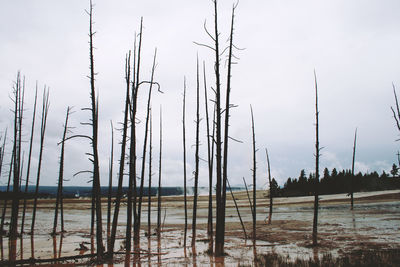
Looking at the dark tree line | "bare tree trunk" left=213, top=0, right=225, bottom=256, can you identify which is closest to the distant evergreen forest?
the dark tree line

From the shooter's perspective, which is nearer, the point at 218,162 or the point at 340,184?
the point at 218,162

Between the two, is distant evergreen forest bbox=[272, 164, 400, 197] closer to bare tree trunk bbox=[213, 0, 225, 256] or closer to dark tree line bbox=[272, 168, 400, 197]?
dark tree line bbox=[272, 168, 400, 197]

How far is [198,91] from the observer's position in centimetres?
1923

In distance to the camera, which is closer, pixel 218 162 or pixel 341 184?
pixel 218 162

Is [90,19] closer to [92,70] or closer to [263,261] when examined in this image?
[92,70]

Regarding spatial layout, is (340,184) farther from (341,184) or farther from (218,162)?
(218,162)

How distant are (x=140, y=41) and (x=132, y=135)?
4.90m

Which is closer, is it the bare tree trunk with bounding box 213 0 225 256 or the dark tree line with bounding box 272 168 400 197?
the bare tree trunk with bounding box 213 0 225 256

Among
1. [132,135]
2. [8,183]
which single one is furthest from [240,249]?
[8,183]

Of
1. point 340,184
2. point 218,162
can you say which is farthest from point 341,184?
point 218,162

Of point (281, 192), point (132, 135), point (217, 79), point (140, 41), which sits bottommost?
point (281, 192)

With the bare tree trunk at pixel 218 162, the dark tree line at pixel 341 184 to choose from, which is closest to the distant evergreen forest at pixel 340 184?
the dark tree line at pixel 341 184

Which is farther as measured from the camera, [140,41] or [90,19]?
[140,41]

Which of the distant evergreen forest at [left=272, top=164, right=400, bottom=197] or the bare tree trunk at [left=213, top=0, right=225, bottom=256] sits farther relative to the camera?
the distant evergreen forest at [left=272, top=164, right=400, bottom=197]
